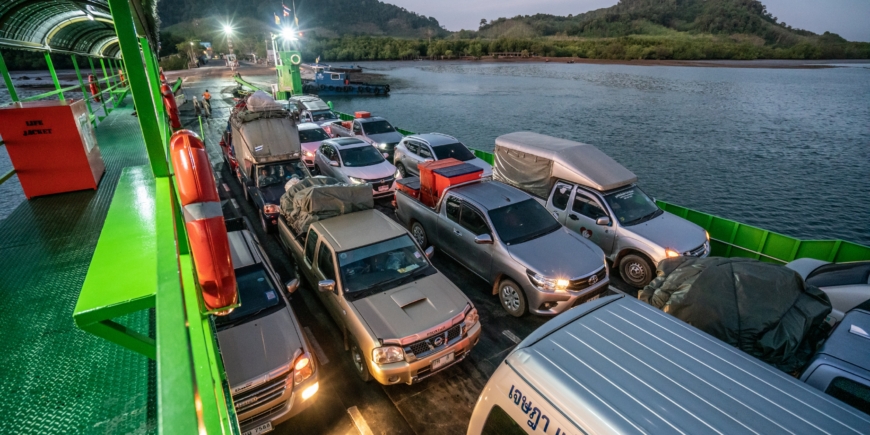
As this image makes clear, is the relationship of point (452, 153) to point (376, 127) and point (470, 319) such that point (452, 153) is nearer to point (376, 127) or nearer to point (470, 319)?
point (376, 127)

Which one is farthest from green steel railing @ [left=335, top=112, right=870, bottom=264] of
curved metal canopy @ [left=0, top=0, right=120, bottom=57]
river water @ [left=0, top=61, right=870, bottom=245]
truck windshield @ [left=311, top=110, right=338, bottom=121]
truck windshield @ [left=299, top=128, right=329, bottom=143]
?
truck windshield @ [left=311, top=110, right=338, bottom=121]

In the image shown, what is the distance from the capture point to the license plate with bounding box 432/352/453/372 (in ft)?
17.0

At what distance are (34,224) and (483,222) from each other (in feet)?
23.7

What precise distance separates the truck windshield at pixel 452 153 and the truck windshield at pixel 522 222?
5430 millimetres

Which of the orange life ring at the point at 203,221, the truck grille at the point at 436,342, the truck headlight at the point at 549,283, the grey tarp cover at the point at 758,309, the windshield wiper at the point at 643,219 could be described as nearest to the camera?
the orange life ring at the point at 203,221

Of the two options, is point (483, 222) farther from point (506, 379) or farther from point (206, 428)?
point (206, 428)

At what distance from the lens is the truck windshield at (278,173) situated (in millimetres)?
10562

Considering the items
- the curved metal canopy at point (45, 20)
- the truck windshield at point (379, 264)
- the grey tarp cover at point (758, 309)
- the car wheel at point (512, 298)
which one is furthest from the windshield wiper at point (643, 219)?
the curved metal canopy at point (45, 20)

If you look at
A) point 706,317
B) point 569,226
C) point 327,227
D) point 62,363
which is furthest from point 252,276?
point 569,226

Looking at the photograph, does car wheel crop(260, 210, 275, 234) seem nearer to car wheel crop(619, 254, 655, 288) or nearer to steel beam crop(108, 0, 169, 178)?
steel beam crop(108, 0, 169, 178)

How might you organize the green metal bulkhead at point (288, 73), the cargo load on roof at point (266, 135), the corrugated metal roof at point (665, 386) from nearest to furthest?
the corrugated metal roof at point (665, 386)
the cargo load on roof at point (266, 135)
the green metal bulkhead at point (288, 73)

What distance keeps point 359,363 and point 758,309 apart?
523 cm

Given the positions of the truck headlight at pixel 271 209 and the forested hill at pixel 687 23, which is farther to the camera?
the forested hill at pixel 687 23

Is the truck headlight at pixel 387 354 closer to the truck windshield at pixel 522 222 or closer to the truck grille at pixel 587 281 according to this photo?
the truck windshield at pixel 522 222
